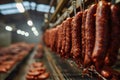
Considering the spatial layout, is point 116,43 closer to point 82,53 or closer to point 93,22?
point 93,22

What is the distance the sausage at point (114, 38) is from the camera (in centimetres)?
206

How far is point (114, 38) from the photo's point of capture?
2066 millimetres

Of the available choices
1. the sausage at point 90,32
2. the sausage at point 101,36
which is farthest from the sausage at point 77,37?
the sausage at point 101,36

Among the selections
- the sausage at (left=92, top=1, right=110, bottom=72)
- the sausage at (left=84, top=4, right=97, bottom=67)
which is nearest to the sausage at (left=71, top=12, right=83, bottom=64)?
the sausage at (left=84, top=4, right=97, bottom=67)

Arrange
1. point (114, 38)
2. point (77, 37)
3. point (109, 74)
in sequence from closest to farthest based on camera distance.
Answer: point (114, 38) → point (109, 74) → point (77, 37)

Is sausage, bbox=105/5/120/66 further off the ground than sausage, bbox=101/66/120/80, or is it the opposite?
sausage, bbox=105/5/120/66

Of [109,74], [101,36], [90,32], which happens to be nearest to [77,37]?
[90,32]

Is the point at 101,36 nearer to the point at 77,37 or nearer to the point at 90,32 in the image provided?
the point at 90,32

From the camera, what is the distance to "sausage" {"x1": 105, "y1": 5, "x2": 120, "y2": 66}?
2062 millimetres

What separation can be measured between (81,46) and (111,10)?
1.03 metres

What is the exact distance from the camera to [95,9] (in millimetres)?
2463

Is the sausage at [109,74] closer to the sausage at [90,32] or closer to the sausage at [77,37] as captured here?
the sausage at [90,32]

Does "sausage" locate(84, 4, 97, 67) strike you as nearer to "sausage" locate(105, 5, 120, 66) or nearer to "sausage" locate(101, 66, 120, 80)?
"sausage" locate(101, 66, 120, 80)

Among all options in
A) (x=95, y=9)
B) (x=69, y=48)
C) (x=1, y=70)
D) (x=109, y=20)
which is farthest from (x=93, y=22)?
(x=1, y=70)
